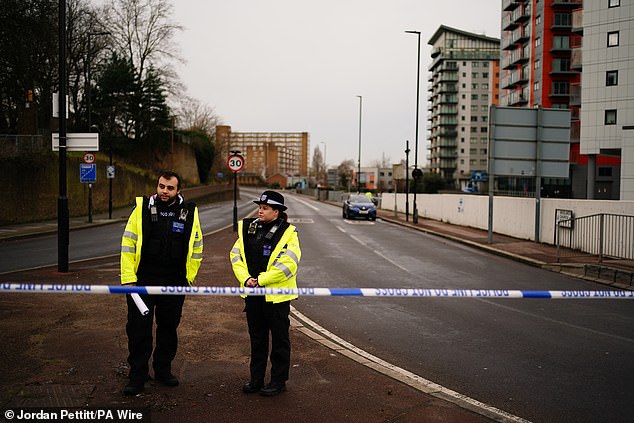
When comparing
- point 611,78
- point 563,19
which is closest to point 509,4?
point 563,19

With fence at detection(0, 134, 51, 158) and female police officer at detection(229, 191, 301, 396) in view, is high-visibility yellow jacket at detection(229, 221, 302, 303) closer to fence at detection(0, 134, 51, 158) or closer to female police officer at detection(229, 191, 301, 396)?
female police officer at detection(229, 191, 301, 396)

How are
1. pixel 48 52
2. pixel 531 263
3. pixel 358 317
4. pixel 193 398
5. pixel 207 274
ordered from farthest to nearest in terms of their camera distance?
pixel 48 52, pixel 531 263, pixel 207 274, pixel 358 317, pixel 193 398

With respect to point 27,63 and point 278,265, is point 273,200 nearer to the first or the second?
point 278,265

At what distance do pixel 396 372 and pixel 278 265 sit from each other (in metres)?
1.78

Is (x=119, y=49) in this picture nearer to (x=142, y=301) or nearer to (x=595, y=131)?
(x=595, y=131)

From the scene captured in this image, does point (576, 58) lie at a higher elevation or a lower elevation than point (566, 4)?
lower

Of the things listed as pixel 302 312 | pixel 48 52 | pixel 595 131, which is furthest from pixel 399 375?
pixel 595 131

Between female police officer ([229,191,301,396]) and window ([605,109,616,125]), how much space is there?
42334mm

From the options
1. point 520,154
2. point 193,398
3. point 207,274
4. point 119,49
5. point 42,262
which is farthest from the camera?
point 119,49

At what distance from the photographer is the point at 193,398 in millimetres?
4570

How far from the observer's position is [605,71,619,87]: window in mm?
40312

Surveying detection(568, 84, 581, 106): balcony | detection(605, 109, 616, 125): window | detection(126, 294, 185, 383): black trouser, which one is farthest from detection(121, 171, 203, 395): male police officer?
detection(568, 84, 581, 106): balcony

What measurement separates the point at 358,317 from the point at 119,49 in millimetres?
48099
